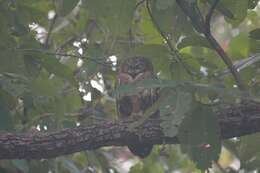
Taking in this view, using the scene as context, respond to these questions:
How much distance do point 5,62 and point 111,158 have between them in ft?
6.31

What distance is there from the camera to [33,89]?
3279 mm

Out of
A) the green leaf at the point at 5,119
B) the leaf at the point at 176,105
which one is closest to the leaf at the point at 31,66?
the green leaf at the point at 5,119

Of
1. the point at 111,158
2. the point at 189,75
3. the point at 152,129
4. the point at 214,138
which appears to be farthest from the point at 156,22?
the point at 111,158

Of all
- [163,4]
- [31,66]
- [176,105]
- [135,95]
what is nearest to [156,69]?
[31,66]

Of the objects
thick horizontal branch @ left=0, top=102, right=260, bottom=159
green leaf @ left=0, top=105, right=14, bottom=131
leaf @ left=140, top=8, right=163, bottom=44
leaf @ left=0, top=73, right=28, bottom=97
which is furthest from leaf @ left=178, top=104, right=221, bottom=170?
leaf @ left=140, top=8, right=163, bottom=44

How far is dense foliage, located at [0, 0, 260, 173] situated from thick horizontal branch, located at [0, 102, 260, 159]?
0.41 ft

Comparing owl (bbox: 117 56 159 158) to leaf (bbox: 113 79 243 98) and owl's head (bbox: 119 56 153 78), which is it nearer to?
owl's head (bbox: 119 56 153 78)

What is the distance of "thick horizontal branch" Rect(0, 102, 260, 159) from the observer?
3.17 meters

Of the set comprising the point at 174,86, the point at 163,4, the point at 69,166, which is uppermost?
the point at 163,4

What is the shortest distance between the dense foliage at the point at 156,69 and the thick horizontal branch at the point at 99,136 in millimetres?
124

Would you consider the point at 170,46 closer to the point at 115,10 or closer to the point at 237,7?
the point at 237,7

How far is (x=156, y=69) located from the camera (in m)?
3.44

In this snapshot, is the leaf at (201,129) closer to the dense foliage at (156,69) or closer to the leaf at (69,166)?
the dense foliage at (156,69)

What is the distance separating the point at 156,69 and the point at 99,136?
0.45 metres
